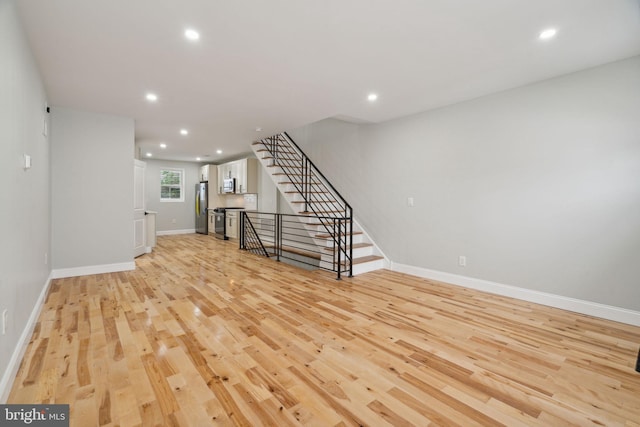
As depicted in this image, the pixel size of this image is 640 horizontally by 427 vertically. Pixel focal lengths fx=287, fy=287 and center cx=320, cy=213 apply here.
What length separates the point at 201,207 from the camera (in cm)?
980

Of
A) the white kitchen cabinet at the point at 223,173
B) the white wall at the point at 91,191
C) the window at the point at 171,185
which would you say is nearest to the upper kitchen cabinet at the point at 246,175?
the white kitchen cabinet at the point at 223,173

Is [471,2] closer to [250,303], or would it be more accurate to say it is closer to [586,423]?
[586,423]

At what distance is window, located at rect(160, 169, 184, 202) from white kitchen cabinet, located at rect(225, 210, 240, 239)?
107 inches

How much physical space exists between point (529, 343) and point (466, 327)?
1.62ft

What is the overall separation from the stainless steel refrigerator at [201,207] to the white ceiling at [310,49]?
5.34 m

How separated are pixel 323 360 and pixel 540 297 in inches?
114

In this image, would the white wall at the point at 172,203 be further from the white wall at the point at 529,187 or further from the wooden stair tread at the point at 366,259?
the white wall at the point at 529,187

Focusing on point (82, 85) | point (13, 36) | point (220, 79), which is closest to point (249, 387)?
point (13, 36)

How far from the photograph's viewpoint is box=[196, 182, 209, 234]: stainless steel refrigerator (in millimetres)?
9586

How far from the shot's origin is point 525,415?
1627mm

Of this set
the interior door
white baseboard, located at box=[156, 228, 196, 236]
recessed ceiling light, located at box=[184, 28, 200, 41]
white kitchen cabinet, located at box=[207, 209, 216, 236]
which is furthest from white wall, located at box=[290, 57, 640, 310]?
white baseboard, located at box=[156, 228, 196, 236]

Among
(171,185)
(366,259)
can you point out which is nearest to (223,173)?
(171,185)

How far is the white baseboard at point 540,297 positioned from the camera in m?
2.91

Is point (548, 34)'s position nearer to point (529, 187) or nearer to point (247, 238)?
point (529, 187)
